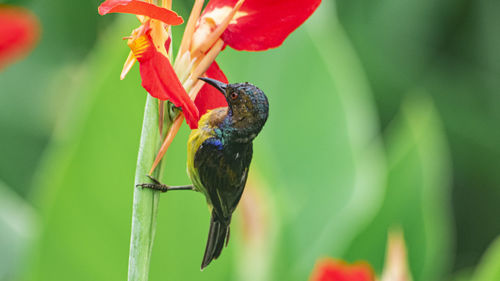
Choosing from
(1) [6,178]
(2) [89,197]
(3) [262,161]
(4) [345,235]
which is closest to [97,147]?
(2) [89,197]

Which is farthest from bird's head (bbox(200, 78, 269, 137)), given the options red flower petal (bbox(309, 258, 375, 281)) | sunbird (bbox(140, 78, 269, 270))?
red flower petal (bbox(309, 258, 375, 281))

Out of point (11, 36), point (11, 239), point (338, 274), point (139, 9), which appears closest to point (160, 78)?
point (139, 9)

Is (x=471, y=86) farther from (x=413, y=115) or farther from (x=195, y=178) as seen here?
(x=195, y=178)

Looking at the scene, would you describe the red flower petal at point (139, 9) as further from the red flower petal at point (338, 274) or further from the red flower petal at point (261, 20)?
the red flower petal at point (338, 274)

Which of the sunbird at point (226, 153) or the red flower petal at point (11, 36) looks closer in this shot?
the sunbird at point (226, 153)

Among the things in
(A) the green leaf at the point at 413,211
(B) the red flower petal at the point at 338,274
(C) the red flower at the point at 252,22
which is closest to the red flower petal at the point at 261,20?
(C) the red flower at the point at 252,22

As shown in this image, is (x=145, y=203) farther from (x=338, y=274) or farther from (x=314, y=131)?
(x=314, y=131)

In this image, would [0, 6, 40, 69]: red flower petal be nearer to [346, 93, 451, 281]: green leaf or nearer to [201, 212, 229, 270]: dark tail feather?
[201, 212, 229, 270]: dark tail feather
